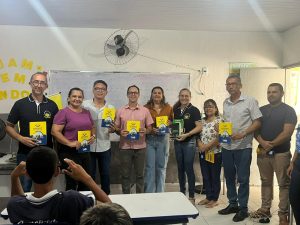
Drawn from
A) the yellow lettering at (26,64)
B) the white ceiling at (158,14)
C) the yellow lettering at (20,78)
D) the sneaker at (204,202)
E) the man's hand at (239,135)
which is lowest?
the sneaker at (204,202)

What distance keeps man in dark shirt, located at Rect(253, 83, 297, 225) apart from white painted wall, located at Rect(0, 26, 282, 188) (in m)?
1.88

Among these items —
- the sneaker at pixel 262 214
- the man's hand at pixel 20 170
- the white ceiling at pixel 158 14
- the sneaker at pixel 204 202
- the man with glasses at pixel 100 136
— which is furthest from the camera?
the sneaker at pixel 204 202

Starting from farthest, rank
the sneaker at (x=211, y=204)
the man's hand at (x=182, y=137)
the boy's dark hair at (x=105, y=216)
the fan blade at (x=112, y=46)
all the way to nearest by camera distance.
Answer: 1. the fan blade at (x=112, y=46)
2. the sneaker at (x=211, y=204)
3. the man's hand at (x=182, y=137)
4. the boy's dark hair at (x=105, y=216)

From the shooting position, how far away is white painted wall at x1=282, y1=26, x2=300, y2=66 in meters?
4.82

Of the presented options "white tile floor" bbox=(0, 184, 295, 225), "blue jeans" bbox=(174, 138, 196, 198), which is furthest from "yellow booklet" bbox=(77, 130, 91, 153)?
"blue jeans" bbox=(174, 138, 196, 198)

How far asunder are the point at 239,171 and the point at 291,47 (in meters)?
Result: 2.58

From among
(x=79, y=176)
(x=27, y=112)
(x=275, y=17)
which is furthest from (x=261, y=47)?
(x=79, y=176)

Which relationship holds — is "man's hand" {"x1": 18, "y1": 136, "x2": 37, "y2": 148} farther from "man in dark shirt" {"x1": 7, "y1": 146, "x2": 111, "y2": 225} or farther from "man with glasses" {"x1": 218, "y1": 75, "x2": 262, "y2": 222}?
"man with glasses" {"x1": 218, "y1": 75, "x2": 262, "y2": 222}

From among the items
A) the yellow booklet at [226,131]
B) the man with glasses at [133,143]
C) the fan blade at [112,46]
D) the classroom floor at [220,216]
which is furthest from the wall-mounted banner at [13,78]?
the yellow booklet at [226,131]

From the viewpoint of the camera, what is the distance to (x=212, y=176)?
3.94m

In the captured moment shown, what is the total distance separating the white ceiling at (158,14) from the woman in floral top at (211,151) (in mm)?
1160

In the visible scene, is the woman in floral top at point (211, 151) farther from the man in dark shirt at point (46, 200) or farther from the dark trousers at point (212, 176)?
the man in dark shirt at point (46, 200)

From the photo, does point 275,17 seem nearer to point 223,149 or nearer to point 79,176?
point 223,149

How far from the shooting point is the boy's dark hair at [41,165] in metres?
1.49
